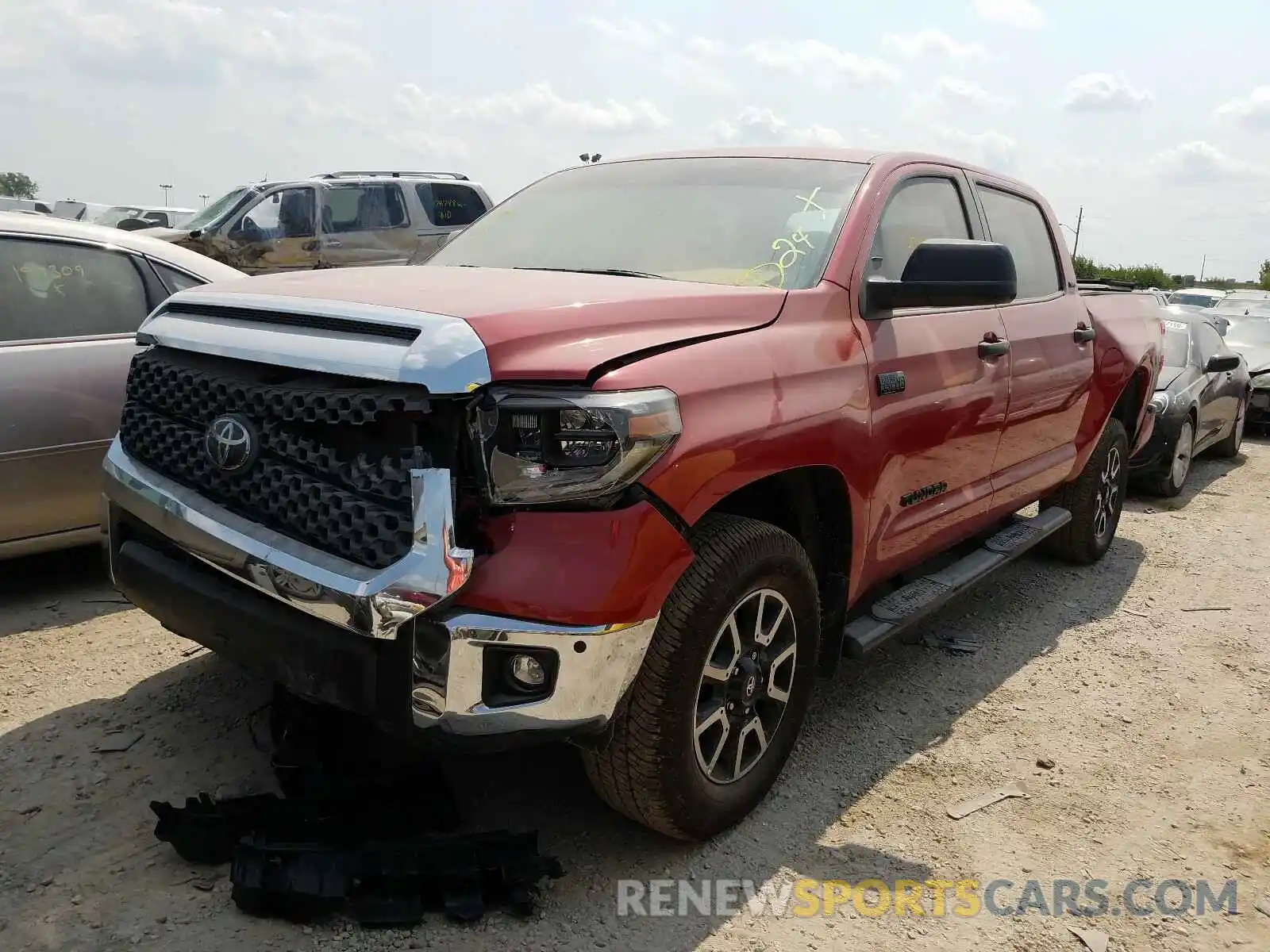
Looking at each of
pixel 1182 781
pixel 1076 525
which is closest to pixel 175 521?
pixel 1182 781

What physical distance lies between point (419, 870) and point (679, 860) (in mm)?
717

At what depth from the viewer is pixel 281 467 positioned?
250cm

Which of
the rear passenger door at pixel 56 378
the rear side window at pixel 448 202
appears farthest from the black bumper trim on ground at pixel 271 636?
the rear side window at pixel 448 202

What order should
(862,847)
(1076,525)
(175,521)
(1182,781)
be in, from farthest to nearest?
(1076,525) → (1182,781) → (862,847) → (175,521)

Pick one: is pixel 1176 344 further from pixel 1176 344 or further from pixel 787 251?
pixel 787 251

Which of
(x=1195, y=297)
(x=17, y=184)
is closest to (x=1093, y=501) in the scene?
(x=1195, y=297)

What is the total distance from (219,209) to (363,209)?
171cm

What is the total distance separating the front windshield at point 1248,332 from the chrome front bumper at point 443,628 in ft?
40.8

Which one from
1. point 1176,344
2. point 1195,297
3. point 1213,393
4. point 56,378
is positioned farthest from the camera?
point 1195,297

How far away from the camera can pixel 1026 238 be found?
4848 mm

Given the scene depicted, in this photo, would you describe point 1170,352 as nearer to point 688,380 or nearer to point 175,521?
point 688,380

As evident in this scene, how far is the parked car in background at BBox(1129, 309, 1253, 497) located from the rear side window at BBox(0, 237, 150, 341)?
6.30 meters

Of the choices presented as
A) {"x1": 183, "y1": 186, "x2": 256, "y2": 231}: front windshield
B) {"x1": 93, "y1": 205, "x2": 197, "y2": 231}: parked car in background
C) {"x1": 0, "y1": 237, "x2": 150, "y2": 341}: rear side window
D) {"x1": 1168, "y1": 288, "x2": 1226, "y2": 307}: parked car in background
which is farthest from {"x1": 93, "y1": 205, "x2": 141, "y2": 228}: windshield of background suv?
{"x1": 1168, "y1": 288, "x2": 1226, "y2": 307}: parked car in background

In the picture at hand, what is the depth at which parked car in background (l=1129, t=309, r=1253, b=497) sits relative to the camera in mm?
7820
